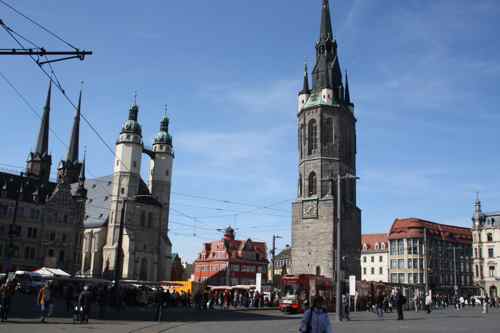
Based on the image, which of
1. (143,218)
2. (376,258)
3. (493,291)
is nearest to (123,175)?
(143,218)

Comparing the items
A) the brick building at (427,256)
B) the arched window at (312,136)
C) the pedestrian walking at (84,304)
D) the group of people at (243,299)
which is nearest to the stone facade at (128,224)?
the arched window at (312,136)

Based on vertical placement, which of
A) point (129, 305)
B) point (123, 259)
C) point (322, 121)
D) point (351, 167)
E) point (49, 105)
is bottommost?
point (129, 305)

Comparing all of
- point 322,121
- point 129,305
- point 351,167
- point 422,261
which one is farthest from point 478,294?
point 129,305

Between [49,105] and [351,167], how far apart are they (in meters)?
54.4

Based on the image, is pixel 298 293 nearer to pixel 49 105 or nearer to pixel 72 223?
pixel 72 223

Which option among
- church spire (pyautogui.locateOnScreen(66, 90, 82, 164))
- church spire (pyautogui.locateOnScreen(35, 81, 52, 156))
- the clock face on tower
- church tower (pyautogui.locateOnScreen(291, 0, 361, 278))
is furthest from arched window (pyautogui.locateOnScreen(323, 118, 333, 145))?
church spire (pyautogui.locateOnScreen(66, 90, 82, 164))

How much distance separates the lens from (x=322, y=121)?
72375 mm

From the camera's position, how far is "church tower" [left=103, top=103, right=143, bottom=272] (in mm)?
86188

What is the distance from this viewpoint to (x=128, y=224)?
85750 mm

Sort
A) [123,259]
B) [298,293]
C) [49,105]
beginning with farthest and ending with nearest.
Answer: [49,105] < [123,259] < [298,293]

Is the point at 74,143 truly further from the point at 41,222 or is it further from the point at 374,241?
the point at 374,241

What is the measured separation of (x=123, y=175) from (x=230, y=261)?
29548 mm

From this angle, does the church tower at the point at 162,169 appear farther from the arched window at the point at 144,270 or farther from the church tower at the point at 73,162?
the church tower at the point at 73,162

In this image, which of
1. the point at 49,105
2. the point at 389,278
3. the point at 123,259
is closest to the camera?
the point at 123,259
